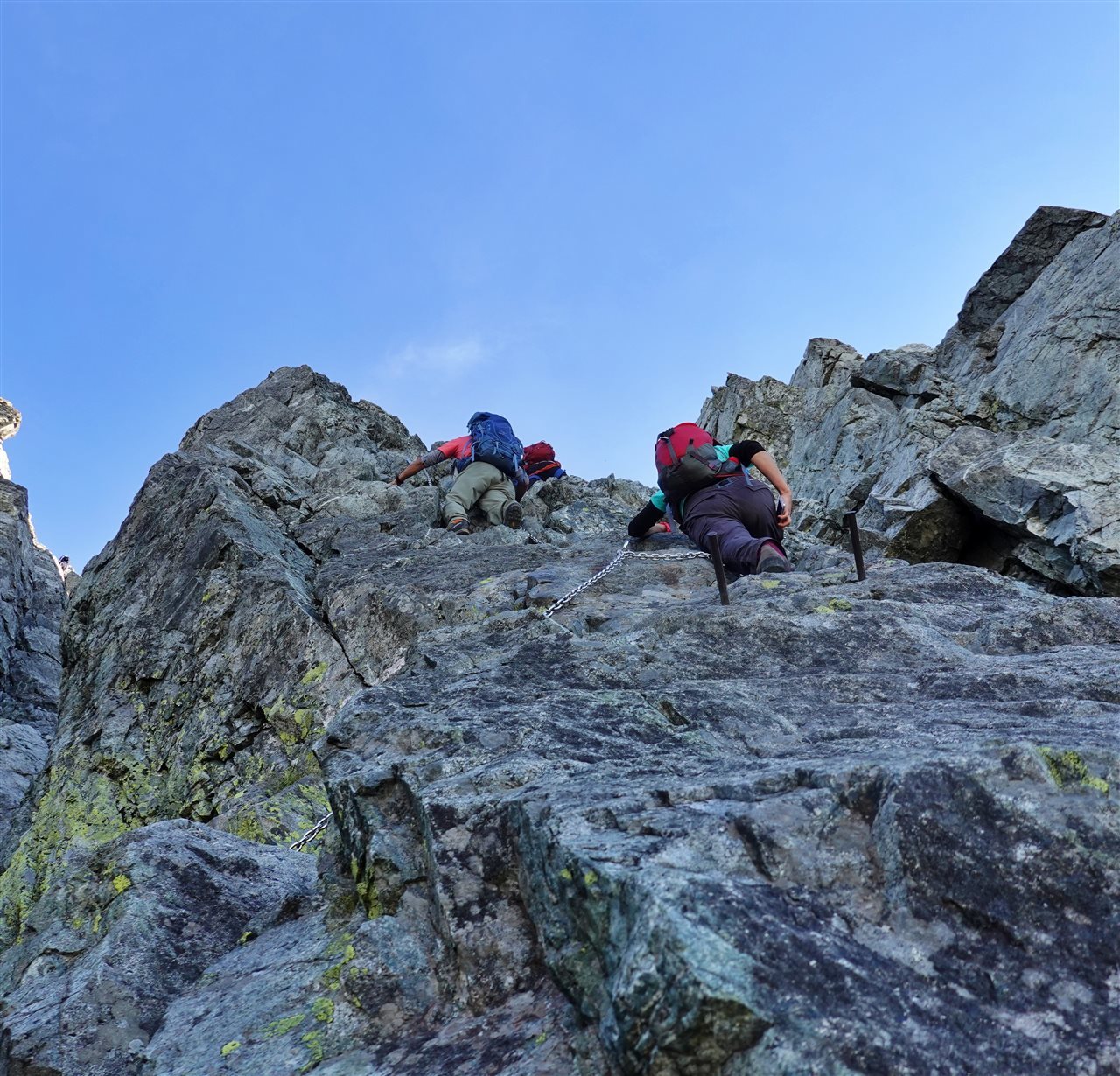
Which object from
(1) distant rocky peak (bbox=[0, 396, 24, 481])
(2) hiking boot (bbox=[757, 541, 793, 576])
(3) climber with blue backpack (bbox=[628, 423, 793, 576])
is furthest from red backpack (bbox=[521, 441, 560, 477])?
(1) distant rocky peak (bbox=[0, 396, 24, 481])

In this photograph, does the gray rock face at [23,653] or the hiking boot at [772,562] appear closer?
the hiking boot at [772,562]

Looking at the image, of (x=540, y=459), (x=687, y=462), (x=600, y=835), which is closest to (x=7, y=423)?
(x=540, y=459)

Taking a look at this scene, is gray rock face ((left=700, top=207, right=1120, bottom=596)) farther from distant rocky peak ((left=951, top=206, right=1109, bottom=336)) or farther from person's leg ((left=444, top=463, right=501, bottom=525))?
person's leg ((left=444, top=463, right=501, bottom=525))

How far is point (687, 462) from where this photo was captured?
14.3m

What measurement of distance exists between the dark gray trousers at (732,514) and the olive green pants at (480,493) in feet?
19.8

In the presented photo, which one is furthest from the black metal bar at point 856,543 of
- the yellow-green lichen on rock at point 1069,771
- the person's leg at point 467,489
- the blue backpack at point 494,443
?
the blue backpack at point 494,443

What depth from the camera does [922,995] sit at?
3568mm

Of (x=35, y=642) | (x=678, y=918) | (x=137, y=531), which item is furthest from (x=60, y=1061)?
(x=35, y=642)

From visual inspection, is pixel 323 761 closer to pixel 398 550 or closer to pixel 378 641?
pixel 378 641

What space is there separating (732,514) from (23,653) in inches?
890

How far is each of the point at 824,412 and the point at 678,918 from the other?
92.0 feet

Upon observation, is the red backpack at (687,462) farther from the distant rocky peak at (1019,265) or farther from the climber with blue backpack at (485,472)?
the distant rocky peak at (1019,265)

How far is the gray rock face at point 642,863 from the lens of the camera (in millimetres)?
3602

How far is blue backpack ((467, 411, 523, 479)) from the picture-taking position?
65.0ft
